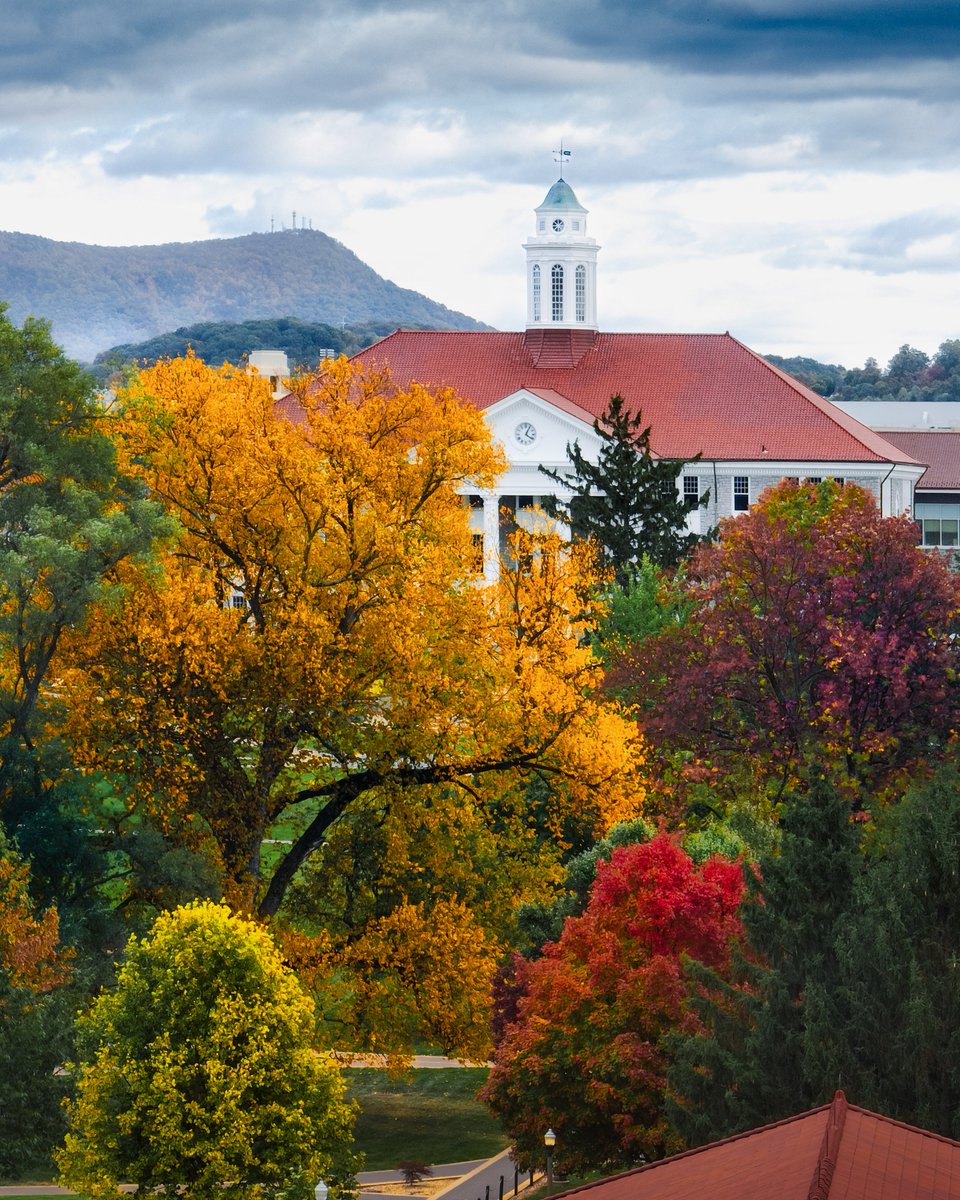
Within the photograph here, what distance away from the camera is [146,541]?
33.9 metres

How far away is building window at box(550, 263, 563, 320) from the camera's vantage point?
105 metres

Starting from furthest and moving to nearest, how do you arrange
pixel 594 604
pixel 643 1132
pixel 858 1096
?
pixel 594 604
pixel 643 1132
pixel 858 1096

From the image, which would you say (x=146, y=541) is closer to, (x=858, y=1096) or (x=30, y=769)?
(x=30, y=769)

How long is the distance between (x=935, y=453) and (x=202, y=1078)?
103376mm

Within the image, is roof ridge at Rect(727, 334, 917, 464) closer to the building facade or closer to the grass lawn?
the building facade

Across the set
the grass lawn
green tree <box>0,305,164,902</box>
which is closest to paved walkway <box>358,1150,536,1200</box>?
the grass lawn

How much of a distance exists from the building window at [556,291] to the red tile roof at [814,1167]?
8846 centimetres

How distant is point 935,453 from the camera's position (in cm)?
12231

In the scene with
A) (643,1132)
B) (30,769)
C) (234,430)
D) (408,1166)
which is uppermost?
(234,430)

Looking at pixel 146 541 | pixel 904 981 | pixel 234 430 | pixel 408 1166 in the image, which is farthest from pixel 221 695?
pixel 904 981

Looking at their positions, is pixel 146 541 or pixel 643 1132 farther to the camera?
pixel 146 541

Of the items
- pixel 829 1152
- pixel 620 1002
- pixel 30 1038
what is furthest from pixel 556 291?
pixel 829 1152

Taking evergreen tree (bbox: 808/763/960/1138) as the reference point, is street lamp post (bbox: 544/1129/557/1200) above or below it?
below

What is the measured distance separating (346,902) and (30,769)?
24.8ft
